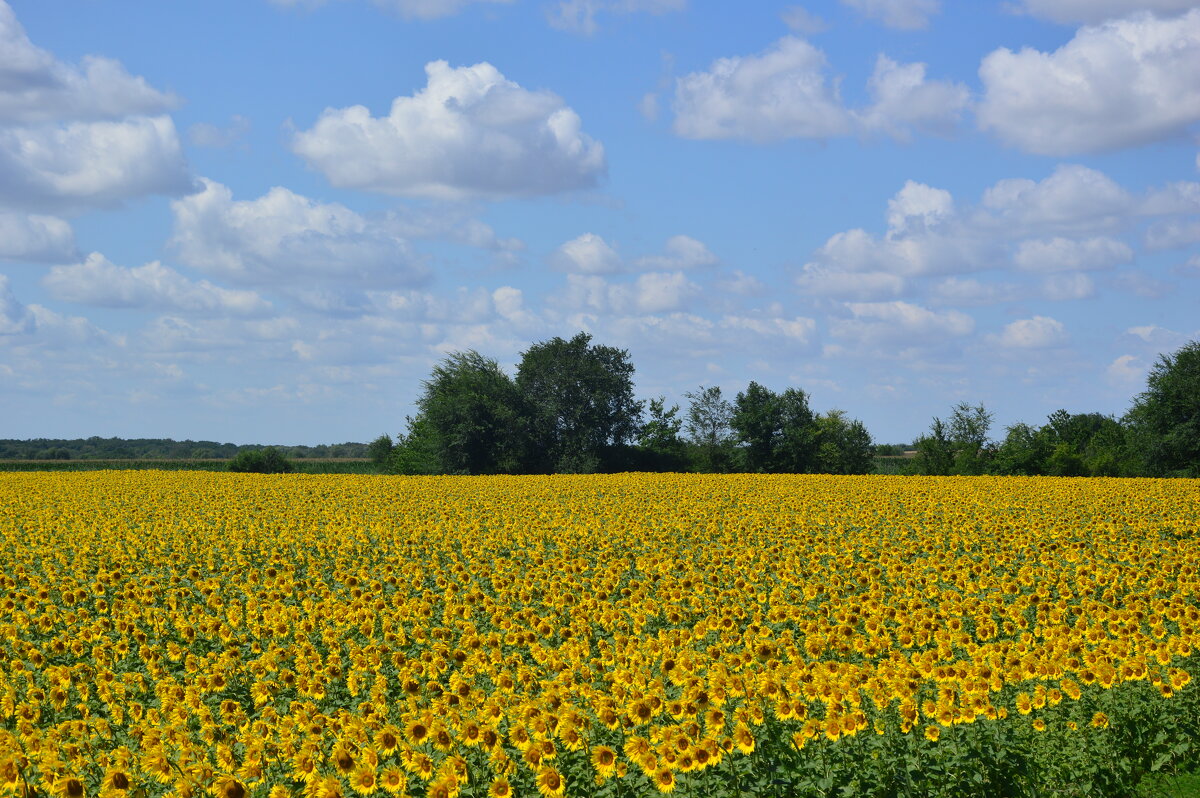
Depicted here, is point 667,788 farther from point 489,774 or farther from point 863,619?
point 863,619

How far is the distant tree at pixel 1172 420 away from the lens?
58281 mm

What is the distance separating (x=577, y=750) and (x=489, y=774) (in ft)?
2.11

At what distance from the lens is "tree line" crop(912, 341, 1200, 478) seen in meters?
56.8

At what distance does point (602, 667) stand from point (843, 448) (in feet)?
188

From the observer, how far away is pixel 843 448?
66.1 meters

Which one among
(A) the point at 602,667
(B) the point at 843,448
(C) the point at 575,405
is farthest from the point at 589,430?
(A) the point at 602,667

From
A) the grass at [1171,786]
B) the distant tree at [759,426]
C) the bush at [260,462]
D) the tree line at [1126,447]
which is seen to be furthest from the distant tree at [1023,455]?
the grass at [1171,786]

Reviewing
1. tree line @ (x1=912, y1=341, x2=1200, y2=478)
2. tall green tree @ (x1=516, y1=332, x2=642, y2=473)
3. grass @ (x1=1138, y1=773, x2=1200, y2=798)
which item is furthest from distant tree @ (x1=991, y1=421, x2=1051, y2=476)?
grass @ (x1=1138, y1=773, x2=1200, y2=798)

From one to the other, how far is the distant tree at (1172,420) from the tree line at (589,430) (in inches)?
590

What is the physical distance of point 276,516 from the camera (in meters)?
26.3

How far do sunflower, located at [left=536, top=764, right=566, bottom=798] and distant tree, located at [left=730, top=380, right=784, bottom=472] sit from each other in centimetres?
5932

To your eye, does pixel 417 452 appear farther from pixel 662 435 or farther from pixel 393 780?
pixel 393 780

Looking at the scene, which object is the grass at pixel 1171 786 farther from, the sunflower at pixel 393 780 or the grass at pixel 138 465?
the grass at pixel 138 465

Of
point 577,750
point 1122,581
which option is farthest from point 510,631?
point 1122,581
